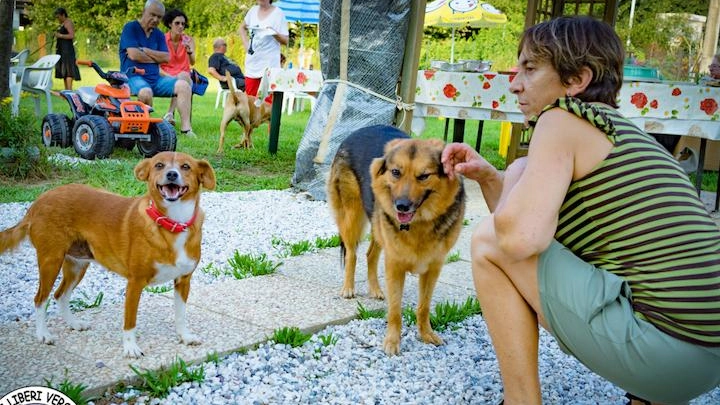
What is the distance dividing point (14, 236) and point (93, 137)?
5064 millimetres

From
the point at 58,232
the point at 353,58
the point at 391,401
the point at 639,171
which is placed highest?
the point at 353,58

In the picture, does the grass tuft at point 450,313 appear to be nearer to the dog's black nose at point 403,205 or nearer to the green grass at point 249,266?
the dog's black nose at point 403,205

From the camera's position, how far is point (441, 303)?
12.1 feet

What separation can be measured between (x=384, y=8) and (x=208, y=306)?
365cm

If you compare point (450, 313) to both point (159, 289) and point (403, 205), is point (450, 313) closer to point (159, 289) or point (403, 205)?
point (403, 205)

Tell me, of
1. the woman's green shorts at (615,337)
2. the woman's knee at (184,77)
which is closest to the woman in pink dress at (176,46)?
the woman's knee at (184,77)

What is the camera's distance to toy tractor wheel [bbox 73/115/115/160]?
746cm

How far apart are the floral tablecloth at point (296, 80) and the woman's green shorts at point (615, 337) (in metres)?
6.09

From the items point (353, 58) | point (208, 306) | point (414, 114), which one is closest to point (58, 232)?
point (208, 306)

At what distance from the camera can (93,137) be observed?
24.6 feet

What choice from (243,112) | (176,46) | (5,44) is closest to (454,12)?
(176,46)

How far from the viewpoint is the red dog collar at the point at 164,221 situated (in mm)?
2652

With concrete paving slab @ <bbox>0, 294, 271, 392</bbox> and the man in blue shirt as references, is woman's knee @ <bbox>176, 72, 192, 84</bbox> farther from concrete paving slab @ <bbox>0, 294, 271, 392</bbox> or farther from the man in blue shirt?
concrete paving slab @ <bbox>0, 294, 271, 392</bbox>

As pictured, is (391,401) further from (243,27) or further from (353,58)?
(243,27)
